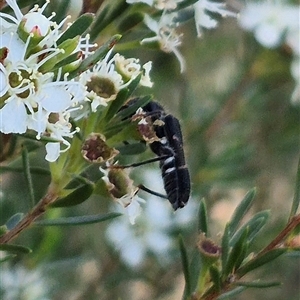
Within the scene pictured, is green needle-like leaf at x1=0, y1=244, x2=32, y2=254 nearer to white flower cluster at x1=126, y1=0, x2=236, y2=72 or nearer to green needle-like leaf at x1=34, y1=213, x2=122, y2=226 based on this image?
green needle-like leaf at x1=34, y1=213, x2=122, y2=226

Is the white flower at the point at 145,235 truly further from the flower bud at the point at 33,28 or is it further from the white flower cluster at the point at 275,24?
the flower bud at the point at 33,28

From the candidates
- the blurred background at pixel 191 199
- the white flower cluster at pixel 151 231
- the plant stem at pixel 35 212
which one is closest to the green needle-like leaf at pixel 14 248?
the plant stem at pixel 35 212

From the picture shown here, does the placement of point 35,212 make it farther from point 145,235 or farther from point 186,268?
point 145,235

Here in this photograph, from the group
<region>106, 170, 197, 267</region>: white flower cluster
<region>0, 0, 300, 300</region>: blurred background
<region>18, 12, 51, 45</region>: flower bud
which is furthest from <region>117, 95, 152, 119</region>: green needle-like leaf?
<region>106, 170, 197, 267</region>: white flower cluster

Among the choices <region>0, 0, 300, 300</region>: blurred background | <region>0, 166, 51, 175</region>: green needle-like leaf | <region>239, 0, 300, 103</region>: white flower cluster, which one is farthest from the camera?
<region>239, 0, 300, 103</region>: white flower cluster

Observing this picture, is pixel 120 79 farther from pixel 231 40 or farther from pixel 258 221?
pixel 231 40
